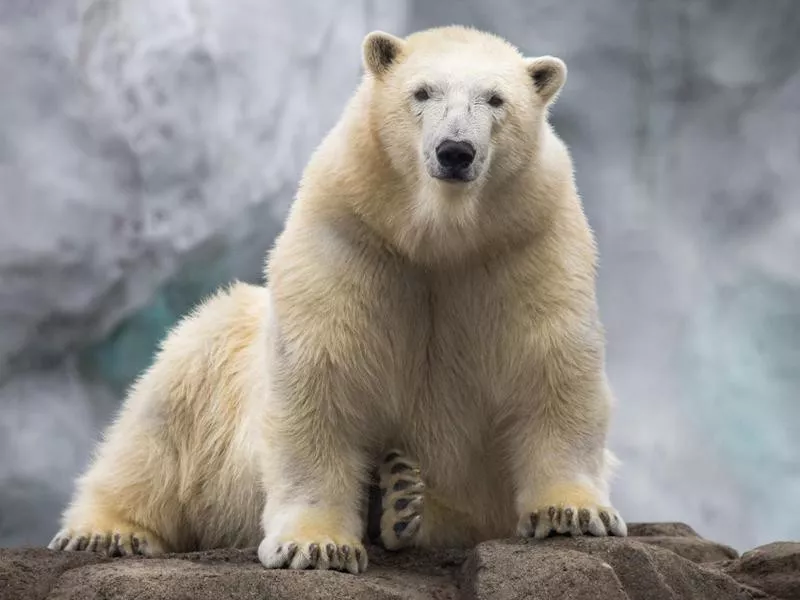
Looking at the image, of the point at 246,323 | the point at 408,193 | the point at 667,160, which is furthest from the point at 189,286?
the point at 408,193

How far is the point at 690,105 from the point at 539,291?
3.95 metres

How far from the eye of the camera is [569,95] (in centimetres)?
775

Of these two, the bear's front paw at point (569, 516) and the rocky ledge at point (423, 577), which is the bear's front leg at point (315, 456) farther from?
the bear's front paw at point (569, 516)

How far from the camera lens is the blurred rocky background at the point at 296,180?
23.1ft

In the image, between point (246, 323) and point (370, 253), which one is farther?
point (246, 323)

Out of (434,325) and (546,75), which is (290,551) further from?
(546,75)

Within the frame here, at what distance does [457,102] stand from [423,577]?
58.7 inches

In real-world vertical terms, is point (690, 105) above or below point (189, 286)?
above

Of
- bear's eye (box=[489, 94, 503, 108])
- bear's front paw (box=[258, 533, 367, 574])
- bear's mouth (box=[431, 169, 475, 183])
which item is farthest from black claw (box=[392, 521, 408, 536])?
bear's eye (box=[489, 94, 503, 108])

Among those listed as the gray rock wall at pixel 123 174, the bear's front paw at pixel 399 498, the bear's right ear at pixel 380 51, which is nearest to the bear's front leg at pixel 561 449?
the bear's front paw at pixel 399 498

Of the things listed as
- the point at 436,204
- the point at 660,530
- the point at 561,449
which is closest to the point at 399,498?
the point at 561,449

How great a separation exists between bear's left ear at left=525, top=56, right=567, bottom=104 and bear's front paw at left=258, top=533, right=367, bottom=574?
5.36 feet

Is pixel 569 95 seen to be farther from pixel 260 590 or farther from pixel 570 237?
pixel 260 590

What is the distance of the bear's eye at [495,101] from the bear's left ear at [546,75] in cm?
28
